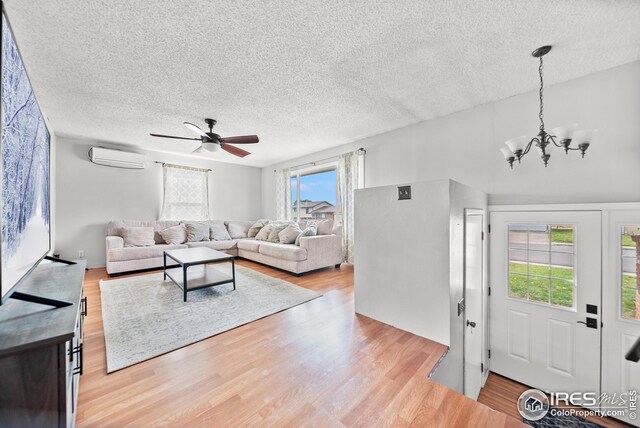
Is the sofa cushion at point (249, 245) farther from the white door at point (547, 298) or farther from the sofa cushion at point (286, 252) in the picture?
the white door at point (547, 298)

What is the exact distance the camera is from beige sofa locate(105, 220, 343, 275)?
13.1ft

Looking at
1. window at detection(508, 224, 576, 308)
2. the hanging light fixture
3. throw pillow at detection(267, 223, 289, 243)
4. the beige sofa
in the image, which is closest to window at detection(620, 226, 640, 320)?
window at detection(508, 224, 576, 308)

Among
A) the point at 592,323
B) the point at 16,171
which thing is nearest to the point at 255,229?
the point at 16,171

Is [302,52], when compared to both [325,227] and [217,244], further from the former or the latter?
[217,244]

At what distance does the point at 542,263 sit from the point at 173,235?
5.71 metres

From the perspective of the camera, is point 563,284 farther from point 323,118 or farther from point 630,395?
point 323,118

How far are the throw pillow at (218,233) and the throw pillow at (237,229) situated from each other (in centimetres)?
18

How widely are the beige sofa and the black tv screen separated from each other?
292 centimetres

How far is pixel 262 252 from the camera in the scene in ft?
15.4

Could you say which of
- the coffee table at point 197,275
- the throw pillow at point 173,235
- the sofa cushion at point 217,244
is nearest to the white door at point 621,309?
the coffee table at point 197,275

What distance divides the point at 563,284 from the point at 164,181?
21.8 feet

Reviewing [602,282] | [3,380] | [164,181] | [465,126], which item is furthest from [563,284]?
[164,181]

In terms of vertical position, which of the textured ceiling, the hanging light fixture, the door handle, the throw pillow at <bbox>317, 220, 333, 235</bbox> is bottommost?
the door handle

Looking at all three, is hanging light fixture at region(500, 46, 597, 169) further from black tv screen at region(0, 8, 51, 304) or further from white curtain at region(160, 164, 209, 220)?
white curtain at region(160, 164, 209, 220)
